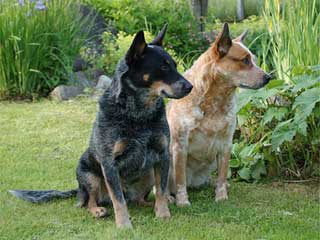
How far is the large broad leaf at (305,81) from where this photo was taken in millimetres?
4953

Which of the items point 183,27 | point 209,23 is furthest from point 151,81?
point 209,23

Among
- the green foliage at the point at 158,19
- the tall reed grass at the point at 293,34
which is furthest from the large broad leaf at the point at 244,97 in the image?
the green foliage at the point at 158,19

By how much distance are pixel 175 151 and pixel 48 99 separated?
4.55 meters

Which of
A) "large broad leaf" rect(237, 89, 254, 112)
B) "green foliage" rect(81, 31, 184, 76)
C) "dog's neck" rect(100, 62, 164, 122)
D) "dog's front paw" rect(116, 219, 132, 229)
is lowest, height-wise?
"green foliage" rect(81, 31, 184, 76)

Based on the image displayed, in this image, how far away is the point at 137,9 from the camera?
10.8 meters

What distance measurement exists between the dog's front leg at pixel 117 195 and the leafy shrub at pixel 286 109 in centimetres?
136

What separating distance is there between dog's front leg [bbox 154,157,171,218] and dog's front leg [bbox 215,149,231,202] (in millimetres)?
599

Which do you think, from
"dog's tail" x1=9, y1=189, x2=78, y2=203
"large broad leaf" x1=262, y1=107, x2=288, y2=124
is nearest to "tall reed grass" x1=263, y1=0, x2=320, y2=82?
"large broad leaf" x1=262, y1=107, x2=288, y2=124

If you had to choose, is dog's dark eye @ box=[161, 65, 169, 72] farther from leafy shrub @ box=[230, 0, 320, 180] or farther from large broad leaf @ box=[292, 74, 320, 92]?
large broad leaf @ box=[292, 74, 320, 92]

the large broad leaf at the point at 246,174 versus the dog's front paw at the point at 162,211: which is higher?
the dog's front paw at the point at 162,211

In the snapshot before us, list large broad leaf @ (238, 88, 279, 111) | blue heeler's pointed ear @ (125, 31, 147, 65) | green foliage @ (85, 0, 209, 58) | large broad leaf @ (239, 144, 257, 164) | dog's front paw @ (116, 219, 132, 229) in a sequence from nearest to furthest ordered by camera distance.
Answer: blue heeler's pointed ear @ (125, 31, 147, 65) → dog's front paw @ (116, 219, 132, 229) → large broad leaf @ (238, 88, 279, 111) → large broad leaf @ (239, 144, 257, 164) → green foliage @ (85, 0, 209, 58)

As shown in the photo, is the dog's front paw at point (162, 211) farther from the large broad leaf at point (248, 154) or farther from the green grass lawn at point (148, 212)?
the large broad leaf at point (248, 154)

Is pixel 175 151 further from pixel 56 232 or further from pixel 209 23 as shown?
pixel 209 23

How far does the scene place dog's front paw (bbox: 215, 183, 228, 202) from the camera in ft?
16.3
